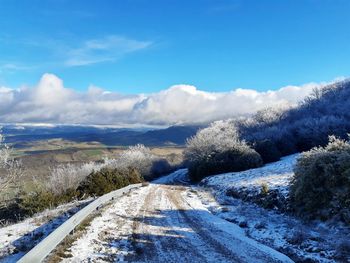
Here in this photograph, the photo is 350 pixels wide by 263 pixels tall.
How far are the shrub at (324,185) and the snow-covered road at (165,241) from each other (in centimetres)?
344

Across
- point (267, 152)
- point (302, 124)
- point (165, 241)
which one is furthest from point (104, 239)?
point (302, 124)

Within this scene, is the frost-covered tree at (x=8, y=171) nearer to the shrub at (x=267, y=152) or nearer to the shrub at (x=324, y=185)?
the shrub at (x=324, y=185)

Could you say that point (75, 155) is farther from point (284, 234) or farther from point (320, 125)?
point (284, 234)

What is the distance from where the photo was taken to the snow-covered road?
34.1 feet

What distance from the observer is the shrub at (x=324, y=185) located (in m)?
15.5

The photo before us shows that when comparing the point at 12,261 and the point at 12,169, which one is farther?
the point at 12,169

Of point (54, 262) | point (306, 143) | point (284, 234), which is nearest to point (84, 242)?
point (54, 262)

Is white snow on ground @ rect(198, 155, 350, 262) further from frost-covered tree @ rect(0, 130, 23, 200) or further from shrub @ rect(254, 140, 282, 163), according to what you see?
shrub @ rect(254, 140, 282, 163)

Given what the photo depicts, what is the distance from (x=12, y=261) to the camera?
9.77 meters

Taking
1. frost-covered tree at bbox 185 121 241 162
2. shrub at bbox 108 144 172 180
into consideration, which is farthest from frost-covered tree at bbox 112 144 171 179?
frost-covered tree at bbox 185 121 241 162

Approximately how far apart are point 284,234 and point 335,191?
3959 mm

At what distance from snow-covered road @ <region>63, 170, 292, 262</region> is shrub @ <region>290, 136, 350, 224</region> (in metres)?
3.44

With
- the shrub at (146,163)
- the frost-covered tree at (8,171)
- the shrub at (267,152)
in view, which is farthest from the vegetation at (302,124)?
the frost-covered tree at (8,171)

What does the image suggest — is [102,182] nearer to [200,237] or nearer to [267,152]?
[200,237]
